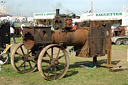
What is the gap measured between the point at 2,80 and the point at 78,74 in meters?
2.32

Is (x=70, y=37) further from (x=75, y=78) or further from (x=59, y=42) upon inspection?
(x=75, y=78)

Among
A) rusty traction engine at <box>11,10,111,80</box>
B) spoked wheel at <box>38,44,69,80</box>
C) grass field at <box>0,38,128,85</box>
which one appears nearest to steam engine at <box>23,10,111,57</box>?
rusty traction engine at <box>11,10,111,80</box>

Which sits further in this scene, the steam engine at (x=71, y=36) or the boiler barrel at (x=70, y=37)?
the boiler barrel at (x=70, y=37)

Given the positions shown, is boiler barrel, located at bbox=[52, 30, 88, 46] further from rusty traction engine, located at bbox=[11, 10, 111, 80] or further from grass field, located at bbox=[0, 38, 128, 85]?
grass field, located at bbox=[0, 38, 128, 85]

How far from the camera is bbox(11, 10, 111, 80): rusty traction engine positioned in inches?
237

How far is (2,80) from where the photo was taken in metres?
6.11

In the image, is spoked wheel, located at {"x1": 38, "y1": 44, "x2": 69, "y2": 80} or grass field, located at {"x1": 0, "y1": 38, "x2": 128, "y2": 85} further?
grass field, located at {"x1": 0, "y1": 38, "x2": 128, "y2": 85}

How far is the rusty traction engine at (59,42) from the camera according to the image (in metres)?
6.01

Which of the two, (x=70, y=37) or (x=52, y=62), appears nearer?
(x=52, y=62)

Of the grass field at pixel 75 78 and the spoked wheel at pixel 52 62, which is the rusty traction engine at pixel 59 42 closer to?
the spoked wheel at pixel 52 62

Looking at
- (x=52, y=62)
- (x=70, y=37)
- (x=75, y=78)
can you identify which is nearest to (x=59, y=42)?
(x=70, y=37)

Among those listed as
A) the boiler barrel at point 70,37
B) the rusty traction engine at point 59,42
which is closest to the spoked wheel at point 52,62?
the rusty traction engine at point 59,42

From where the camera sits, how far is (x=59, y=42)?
254 inches

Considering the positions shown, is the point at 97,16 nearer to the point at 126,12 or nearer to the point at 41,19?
the point at 126,12
